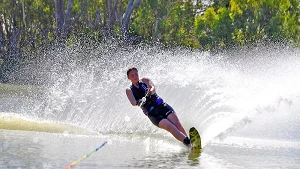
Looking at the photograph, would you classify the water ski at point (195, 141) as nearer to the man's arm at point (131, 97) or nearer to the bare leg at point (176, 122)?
the bare leg at point (176, 122)

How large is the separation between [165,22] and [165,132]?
48.2 m

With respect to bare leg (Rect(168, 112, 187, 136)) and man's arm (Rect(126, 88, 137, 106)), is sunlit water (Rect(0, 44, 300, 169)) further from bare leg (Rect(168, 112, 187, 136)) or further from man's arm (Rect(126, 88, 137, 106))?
man's arm (Rect(126, 88, 137, 106))

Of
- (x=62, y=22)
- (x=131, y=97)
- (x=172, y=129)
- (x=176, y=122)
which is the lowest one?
(x=172, y=129)

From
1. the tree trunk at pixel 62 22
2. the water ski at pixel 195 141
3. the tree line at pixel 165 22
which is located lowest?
the water ski at pixel 195 141

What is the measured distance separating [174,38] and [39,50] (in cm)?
1556

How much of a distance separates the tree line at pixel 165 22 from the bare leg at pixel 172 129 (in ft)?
130

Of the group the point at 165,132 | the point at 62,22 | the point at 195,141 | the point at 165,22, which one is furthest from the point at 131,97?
the point at 165,22

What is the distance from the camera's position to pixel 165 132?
41.8 feet

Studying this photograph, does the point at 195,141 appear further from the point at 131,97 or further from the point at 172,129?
the point at 131,97

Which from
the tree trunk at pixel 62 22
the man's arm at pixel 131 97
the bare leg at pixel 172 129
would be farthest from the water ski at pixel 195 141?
the tree trunk at pixel 62 22

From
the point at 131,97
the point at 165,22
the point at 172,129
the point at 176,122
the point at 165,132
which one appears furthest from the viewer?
the point at 165,22

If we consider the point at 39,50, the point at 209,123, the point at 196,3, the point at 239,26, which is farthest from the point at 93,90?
the point at 196,3

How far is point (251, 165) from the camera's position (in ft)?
31.6

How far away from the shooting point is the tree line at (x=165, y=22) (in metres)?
54.9
